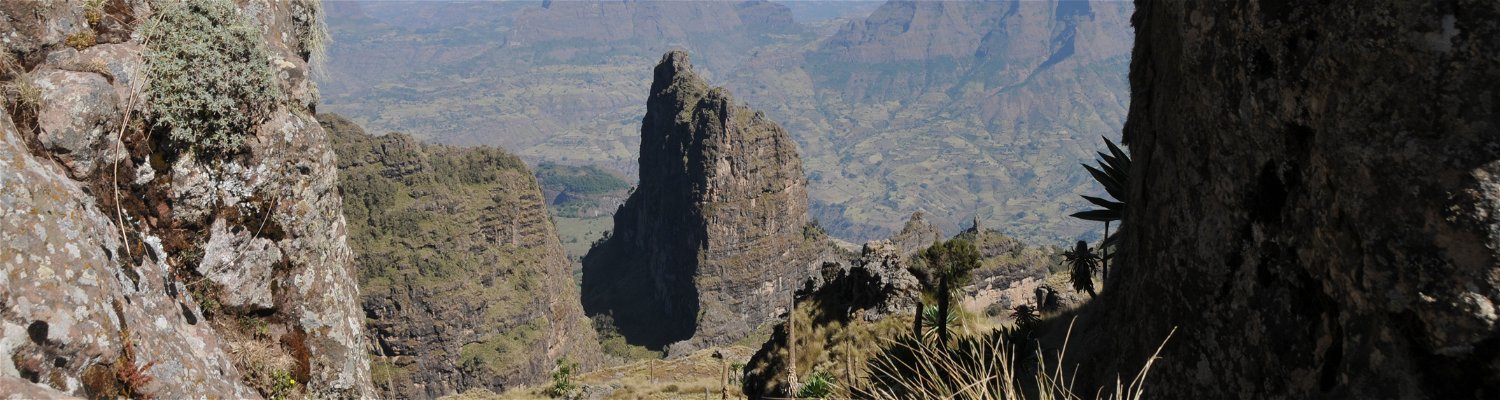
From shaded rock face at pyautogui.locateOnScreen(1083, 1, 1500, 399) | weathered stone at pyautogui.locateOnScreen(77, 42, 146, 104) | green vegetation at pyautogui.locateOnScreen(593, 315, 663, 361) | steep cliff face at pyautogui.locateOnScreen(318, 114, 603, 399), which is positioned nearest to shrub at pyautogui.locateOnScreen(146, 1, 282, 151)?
weathered stone at pyautogui.locateOnScreen(77, 42, 146, 104)

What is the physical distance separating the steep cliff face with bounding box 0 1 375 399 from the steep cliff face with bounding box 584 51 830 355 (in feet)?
358

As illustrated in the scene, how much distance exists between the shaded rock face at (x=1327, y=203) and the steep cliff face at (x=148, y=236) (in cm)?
788

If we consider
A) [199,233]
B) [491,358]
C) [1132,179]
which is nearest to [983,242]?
[491,358]

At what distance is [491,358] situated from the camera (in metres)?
93.9

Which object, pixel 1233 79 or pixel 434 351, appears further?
pixel 434 351

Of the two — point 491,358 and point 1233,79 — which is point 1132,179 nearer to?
point 1233,79

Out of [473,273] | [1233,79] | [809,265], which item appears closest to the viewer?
[1233,79]

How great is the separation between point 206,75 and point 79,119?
1.08m

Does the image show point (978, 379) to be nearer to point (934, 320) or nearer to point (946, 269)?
point (934, 320)

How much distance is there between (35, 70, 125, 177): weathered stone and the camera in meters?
5.44

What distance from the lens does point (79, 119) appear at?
5.59 meters

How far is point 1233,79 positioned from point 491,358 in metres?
95.1

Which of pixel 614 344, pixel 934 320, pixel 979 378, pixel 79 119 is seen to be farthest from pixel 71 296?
pixel 614 344

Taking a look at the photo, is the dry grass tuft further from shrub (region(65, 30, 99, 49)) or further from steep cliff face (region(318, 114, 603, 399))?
steep cliff face (region(318, 114, 603, 399))
